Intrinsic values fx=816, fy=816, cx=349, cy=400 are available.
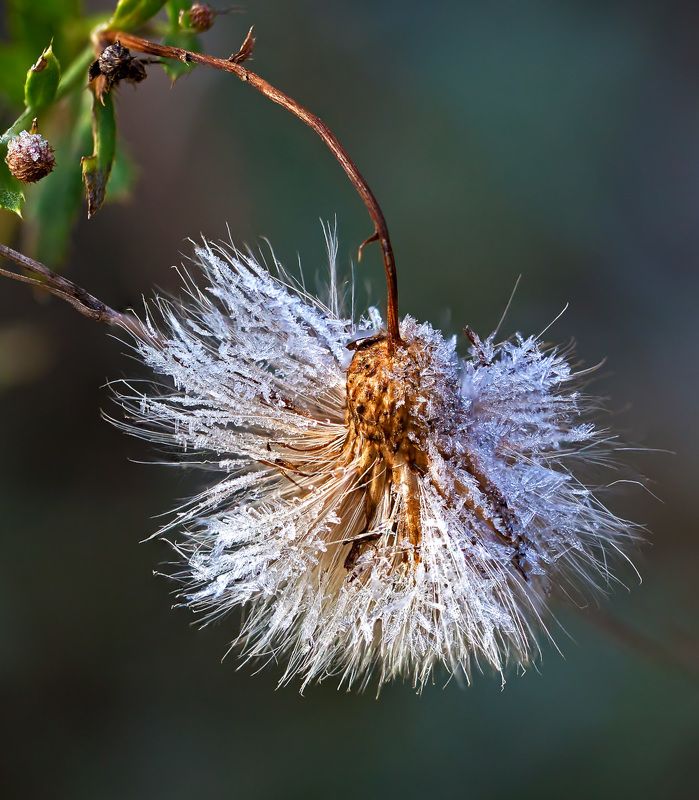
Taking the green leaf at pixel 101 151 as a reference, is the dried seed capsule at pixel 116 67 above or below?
above

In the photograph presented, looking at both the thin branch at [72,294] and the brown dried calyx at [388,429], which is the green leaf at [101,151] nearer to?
the thin branch at [72,294]

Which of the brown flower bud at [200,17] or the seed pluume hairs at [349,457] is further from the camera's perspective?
the brown flower bud at [200,17]

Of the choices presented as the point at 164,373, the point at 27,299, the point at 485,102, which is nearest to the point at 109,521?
the point at 27,299

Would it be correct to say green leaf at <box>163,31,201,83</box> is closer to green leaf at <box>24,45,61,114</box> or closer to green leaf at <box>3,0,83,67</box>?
green leaf at <box>24,45,61,114</box>

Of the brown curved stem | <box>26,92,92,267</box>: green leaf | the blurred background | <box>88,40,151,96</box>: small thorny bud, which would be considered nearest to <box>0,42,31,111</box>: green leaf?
<box>26,92,92,267</box>: green leaf

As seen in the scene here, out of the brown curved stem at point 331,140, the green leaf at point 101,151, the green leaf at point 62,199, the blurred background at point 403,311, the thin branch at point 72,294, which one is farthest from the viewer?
the blurred background at point 403,311

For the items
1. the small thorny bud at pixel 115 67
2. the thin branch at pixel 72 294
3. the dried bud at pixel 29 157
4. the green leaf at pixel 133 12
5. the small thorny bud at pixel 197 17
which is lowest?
the thin branch at pixel 72 294

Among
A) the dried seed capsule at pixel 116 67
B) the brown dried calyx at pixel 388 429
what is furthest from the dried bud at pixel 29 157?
the brown dried calyx at pixel 388 429
